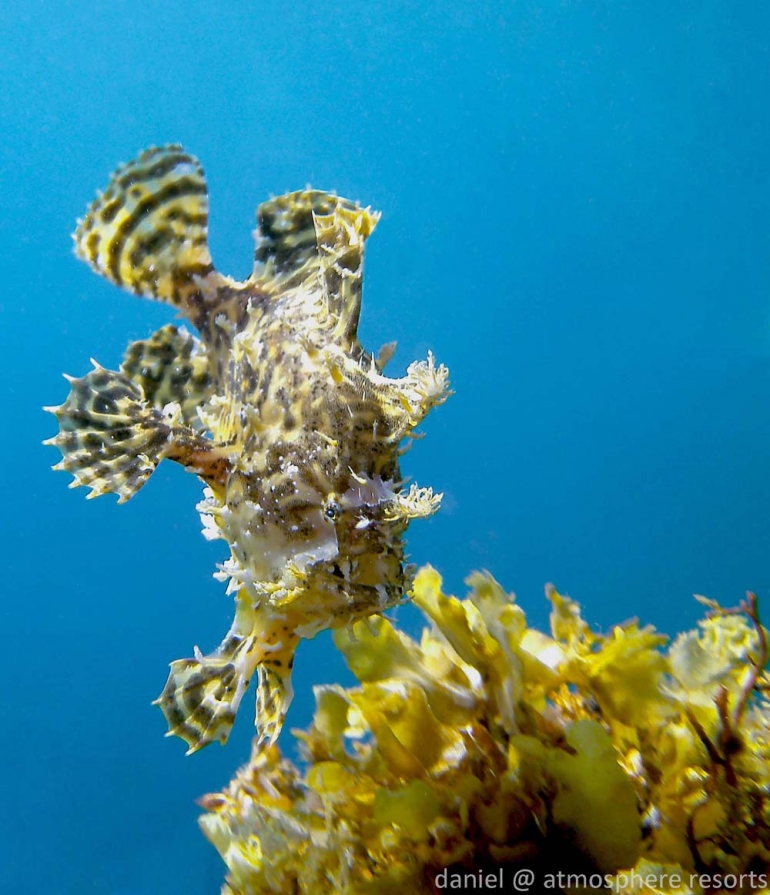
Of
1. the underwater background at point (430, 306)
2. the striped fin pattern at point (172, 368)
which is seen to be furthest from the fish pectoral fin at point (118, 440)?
the underwater background at point (430, 306)

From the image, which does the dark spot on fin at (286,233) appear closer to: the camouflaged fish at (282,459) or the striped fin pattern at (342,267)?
the camouflaged fish at (282,459)

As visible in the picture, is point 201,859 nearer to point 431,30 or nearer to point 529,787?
point 529,787

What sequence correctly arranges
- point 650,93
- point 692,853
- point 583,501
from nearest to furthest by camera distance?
point 692,853 → point 583,501 → point 650,93

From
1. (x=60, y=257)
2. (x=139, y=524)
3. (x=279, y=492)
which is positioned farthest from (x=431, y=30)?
(x=279, y=492)

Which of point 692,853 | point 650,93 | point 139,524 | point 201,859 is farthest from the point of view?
point 650,93

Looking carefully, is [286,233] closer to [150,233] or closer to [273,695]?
[150,233]

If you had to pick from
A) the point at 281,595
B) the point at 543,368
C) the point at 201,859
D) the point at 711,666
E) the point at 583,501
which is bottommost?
the point at 711,666

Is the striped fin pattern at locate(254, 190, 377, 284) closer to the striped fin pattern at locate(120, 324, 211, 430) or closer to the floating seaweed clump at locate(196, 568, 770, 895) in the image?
the striped fin pattern at locate(120, 324, 211, 430)
